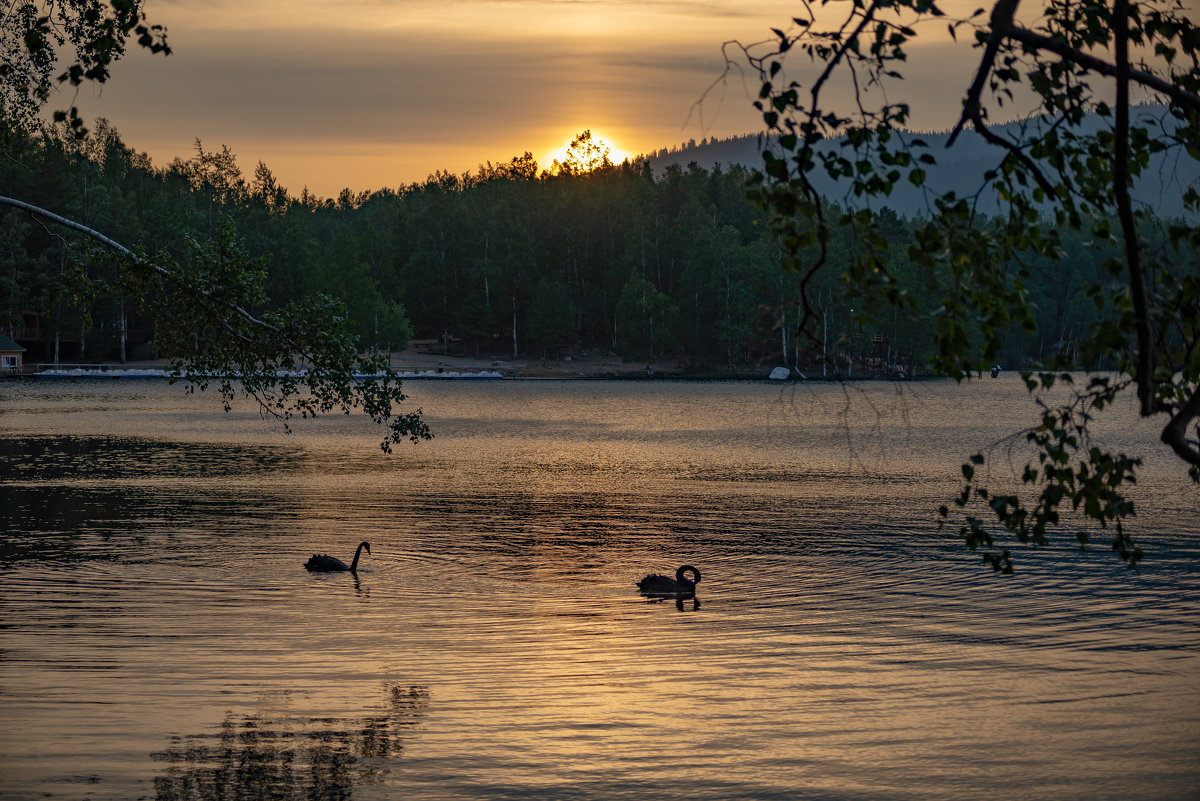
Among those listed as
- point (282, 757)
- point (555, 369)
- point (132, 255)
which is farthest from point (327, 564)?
point (555, 369)

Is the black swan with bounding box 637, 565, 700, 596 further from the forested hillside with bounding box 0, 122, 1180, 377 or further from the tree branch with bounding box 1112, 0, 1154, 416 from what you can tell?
the forested hillside with bounding box 0, 122, 1180, 377

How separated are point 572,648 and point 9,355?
131958 millimetres

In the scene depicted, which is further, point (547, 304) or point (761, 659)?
point (547, 304)

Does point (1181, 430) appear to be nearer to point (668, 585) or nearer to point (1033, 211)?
point (1033, 211)

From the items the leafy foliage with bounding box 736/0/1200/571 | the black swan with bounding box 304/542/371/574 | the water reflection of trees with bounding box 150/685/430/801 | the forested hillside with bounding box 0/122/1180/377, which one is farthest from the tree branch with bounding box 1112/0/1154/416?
the forested hillside with bounding box 0/122/1180/377

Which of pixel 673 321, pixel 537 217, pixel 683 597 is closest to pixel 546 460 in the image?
pixel 683 597

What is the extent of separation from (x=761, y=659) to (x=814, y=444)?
48.7 m

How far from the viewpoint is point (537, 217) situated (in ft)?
570

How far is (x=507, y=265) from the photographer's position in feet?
529

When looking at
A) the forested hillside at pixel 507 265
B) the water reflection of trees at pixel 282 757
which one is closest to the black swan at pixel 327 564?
the water reflection of trees at pixel 282 757

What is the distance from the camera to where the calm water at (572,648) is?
11.4 meters

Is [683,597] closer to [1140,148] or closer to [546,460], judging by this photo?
[1140,148]

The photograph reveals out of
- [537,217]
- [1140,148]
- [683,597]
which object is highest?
[537,217]

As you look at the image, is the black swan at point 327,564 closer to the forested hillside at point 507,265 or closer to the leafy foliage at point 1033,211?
the leafy foliage at point 1033,211
